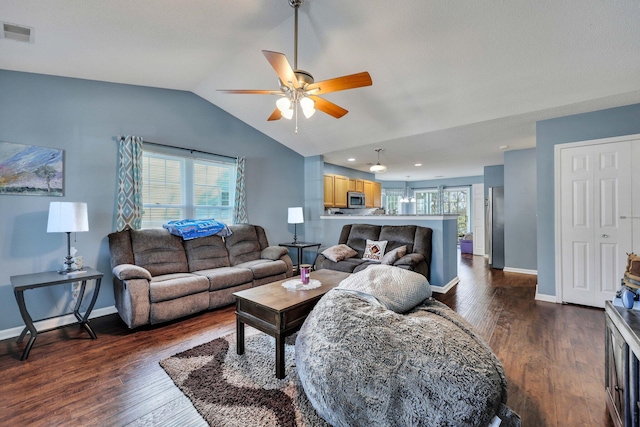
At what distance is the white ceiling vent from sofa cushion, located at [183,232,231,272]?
2461 millimetres

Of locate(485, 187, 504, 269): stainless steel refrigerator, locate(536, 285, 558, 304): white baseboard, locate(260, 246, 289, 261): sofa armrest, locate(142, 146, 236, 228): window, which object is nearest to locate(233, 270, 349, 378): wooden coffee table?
locate(260, 246, 289, 261): sofa armrest

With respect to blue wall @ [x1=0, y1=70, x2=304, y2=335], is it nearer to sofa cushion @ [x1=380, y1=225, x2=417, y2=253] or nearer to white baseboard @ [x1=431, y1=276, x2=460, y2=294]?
sofa cushion @ [x1=380, y1=225, x2=417, y2=253]

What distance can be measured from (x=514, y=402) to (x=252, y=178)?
444cm

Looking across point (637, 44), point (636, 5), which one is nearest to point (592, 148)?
point (637, 44)

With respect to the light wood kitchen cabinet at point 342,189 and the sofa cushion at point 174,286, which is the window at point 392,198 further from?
the sofa cushion at point 174,286

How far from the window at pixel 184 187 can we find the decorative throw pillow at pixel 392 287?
309 cm

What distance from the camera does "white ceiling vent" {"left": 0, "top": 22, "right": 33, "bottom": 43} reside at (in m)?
2.13

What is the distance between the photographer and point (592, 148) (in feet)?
10.8

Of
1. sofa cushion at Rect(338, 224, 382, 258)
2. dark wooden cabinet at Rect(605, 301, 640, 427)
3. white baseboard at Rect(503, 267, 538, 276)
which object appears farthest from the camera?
white baseboard at Rect(503, 267, 538, 276)

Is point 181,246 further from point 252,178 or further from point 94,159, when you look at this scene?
point 252,178

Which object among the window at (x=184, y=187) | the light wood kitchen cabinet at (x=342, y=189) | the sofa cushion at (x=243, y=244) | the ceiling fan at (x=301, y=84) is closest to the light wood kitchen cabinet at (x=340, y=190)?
the light wood kitchen cabinet at (x=342, y=189)

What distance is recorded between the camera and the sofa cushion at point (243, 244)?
164 inches

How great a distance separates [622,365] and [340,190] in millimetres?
5339

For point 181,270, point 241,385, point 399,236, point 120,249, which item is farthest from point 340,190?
point 241,385
